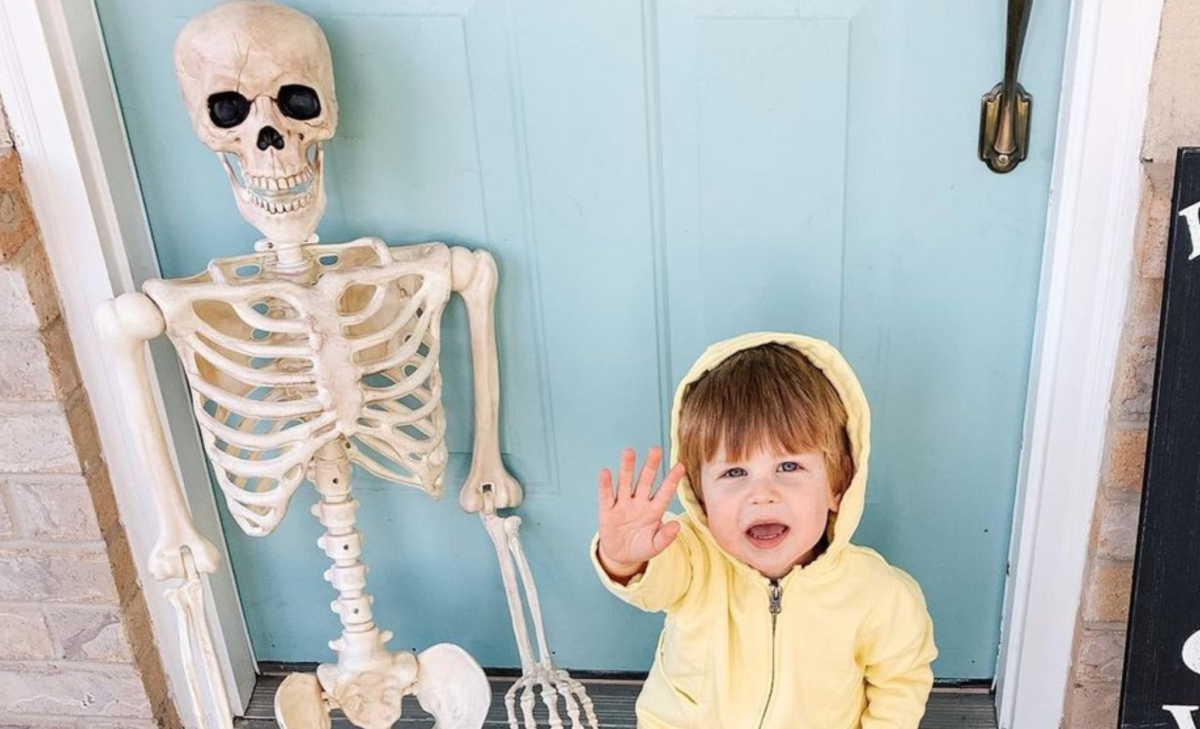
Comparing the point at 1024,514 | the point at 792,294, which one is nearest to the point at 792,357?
the point at 792,294

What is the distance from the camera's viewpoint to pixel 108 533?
1616 mm

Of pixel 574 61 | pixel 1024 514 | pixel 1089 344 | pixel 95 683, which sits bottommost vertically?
pixel 95 683

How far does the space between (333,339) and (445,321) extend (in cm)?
22

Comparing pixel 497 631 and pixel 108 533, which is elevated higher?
pixel 108 533

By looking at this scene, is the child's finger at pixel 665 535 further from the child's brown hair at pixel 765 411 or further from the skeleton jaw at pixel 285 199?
the skeleton jaw at pixel 285 199

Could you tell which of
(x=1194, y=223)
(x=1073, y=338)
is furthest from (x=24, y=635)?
(x=1194, y=223)

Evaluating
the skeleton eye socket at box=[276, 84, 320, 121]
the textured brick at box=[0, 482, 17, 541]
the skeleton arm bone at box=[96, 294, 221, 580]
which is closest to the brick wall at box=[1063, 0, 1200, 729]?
the skeleton eye socket at box=[276, 84, 320, 121]

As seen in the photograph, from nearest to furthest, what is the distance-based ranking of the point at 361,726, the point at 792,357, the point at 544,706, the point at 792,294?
1. the point at 792,357
2. the point at 792,294
3. the point at 361,726
4. the point at 544,706

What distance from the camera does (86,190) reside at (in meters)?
1.45

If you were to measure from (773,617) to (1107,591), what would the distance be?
1.43 ft

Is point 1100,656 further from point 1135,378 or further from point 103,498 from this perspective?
point 103,498

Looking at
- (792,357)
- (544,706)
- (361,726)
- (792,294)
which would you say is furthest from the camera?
(544,706)

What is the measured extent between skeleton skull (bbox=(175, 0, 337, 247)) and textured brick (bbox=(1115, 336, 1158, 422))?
2.89 ft

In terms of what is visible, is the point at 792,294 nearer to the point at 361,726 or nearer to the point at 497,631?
the point at 497,631
